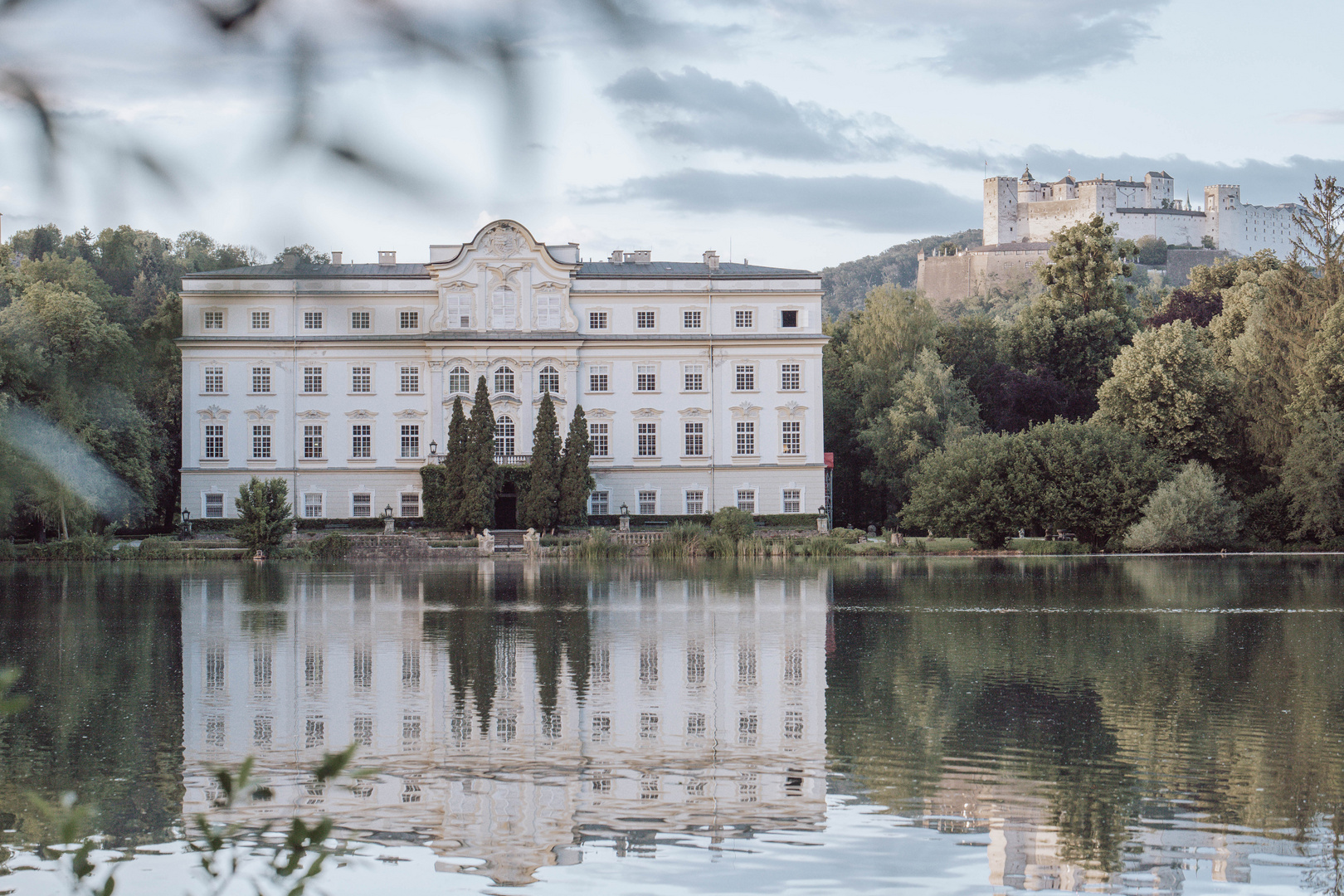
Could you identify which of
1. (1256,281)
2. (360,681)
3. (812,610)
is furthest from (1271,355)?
(360,681)

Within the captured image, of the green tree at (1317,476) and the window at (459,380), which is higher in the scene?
the window at (459,380)

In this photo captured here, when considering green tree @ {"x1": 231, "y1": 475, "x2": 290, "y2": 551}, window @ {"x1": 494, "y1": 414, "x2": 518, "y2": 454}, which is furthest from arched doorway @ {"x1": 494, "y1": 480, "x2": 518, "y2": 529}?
green tree @ {"x1": 231, "y1": 475, "x2": 290, "y2": 551}

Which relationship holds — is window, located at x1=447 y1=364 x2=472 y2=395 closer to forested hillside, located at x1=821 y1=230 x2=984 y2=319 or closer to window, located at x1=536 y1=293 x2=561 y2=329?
window, located at x1=536 y1=293 x2=561 y2=329

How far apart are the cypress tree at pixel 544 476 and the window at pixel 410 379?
6178 mm

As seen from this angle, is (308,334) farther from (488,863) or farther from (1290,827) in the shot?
(1290,827)

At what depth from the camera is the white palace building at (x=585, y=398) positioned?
52.0 metres

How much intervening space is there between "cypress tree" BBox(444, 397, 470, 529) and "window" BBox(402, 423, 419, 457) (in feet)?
13.8

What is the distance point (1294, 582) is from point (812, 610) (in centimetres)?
1197

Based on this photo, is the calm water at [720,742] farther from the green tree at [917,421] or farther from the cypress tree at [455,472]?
the green tree at [917,421]

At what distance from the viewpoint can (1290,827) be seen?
8.41 meters

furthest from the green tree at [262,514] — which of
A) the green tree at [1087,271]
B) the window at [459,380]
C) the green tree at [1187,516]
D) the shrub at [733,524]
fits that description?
the green tree at [1087,271]

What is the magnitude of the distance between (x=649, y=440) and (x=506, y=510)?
6.15 m

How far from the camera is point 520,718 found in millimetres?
12547

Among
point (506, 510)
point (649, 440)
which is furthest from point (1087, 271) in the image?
point (506, 510)
